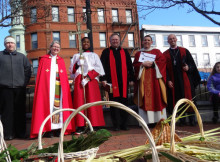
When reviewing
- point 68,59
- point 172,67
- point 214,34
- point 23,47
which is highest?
point 214,34

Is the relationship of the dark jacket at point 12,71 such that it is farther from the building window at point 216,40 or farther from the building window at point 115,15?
the building window at point 216,40

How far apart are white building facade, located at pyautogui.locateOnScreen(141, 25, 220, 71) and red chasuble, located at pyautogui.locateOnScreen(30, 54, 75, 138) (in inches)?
1140

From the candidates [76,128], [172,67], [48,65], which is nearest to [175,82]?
[172,67]

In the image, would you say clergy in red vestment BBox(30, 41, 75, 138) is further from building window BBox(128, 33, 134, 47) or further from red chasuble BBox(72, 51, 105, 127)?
building window BBox(128, 33, 134, 47)

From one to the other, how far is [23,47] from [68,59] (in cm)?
615

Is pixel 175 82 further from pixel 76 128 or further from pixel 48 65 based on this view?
pixel 48 65

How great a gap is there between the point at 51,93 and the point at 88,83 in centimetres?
86

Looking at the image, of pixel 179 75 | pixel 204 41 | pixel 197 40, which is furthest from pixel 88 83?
pixel 204 41

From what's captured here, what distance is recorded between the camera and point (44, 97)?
548 cm

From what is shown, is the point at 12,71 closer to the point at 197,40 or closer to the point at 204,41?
the point at 197,40

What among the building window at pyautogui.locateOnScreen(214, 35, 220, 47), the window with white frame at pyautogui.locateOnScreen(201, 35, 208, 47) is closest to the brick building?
the window with white frame at pyautogui.locateOnScreen(201, 35, 208, 47)

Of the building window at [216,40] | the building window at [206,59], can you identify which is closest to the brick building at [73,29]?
the building window at [206,59]

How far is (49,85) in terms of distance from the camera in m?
5.50

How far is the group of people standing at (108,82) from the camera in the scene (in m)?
5.48
